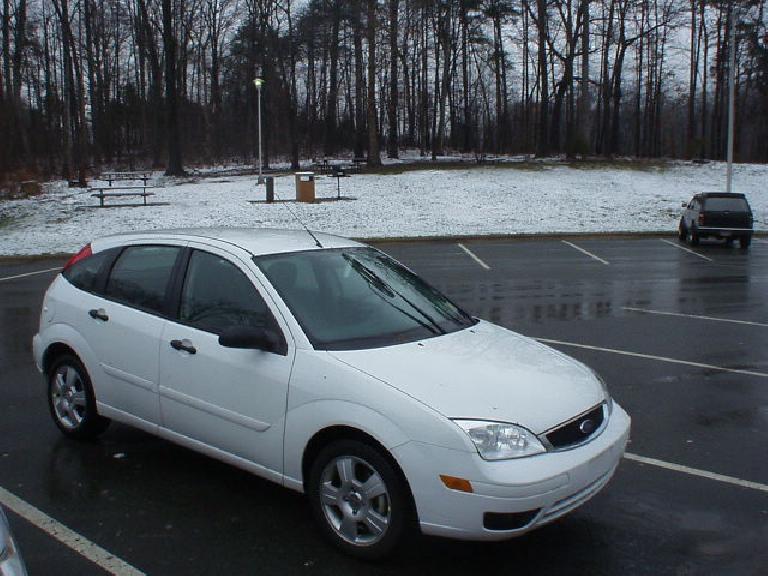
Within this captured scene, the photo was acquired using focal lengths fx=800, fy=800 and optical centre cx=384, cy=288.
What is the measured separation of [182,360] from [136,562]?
1275 mm

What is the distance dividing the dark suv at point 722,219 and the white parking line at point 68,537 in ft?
75.0

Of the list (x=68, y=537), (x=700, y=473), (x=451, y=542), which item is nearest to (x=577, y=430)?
(x=451, y=542)

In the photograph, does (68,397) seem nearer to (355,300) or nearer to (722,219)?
(355,300)

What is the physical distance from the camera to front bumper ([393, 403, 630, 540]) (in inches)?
145

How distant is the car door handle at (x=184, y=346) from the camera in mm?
4852

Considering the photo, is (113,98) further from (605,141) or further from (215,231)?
(215,231)

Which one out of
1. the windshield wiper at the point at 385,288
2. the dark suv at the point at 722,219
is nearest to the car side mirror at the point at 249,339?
the windshield wiper at the point at 385,288

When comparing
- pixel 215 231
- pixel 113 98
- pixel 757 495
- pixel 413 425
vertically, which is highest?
pixel 113 98

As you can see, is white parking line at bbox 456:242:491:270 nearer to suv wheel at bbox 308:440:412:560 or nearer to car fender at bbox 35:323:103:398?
car fender at bbox 35:323:103:398

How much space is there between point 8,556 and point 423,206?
95.5ft

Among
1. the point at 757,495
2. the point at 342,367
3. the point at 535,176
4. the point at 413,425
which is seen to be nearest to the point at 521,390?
the point at 413,425

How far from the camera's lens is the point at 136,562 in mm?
4055

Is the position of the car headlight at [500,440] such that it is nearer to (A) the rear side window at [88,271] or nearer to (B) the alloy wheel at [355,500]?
(B) the alloy wheel at [355,500]

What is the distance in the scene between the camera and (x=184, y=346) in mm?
4906
